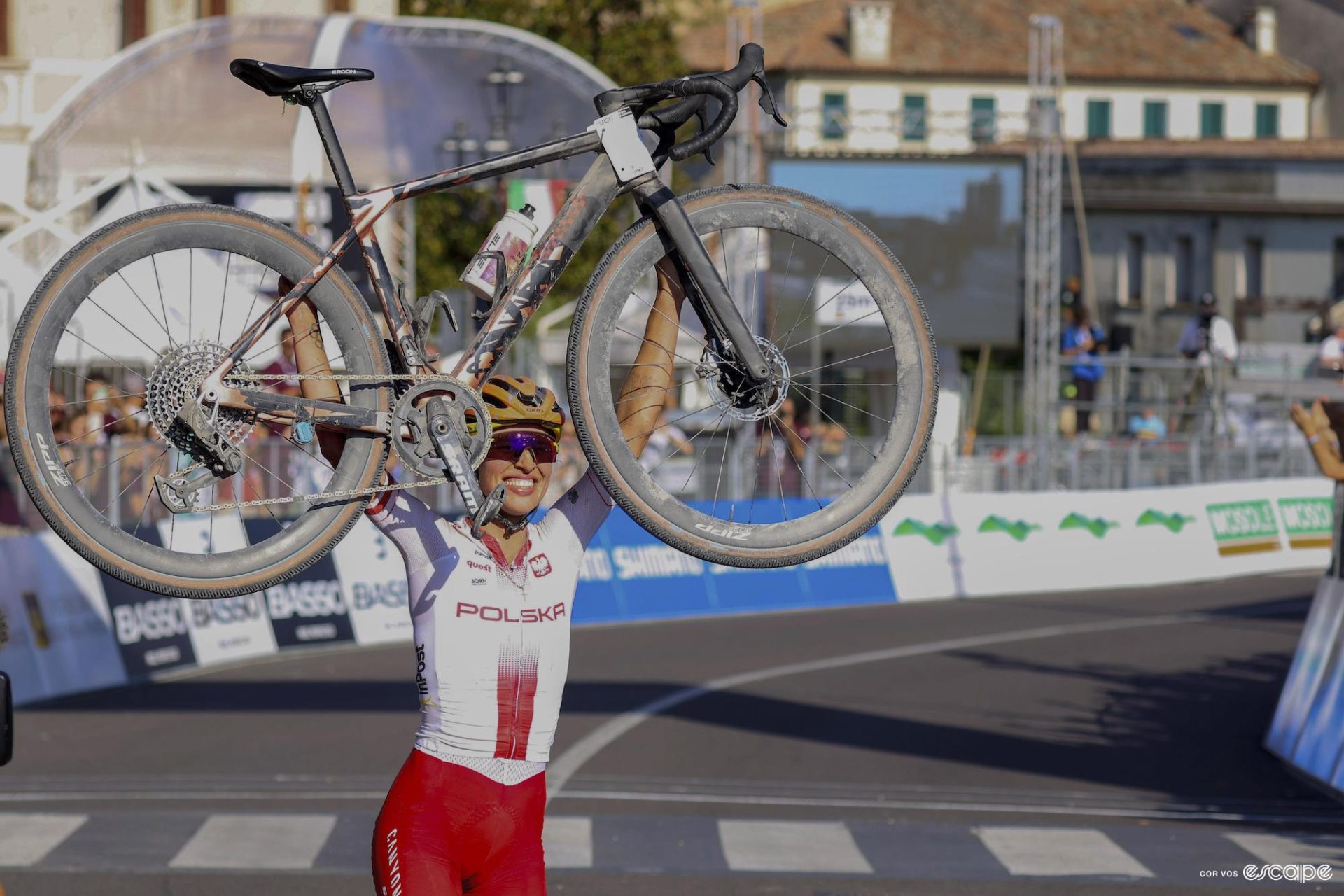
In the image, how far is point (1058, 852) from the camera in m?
11.1

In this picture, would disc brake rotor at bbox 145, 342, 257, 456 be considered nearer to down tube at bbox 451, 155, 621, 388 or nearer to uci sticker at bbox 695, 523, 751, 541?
down tube at bbox 451, 155, 621, 388

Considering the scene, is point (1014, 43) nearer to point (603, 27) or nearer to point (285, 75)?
point (603, 27)

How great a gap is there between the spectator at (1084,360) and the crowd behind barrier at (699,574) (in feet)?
14.1

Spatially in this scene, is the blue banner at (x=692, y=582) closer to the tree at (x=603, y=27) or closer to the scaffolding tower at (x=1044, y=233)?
the scaffolding tower at (x=1044, y=233)

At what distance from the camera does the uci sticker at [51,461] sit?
509 cm

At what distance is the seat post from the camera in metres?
5.23

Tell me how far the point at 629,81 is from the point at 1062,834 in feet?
147

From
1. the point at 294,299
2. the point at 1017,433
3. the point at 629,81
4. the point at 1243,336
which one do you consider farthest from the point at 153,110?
the point at 1243,336

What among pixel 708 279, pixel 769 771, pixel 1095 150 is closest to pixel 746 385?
pixel 708 279

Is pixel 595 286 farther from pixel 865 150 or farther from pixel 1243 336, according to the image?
pixel 1243 336

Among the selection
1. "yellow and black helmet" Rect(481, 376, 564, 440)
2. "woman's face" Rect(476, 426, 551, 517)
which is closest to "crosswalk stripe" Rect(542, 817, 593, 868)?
"woman's face" Rect(476, 426, 551, 517)

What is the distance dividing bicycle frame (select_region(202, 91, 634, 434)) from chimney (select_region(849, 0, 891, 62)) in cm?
7717

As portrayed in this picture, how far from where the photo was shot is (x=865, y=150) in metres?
41.7

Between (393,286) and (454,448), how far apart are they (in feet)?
1.71
